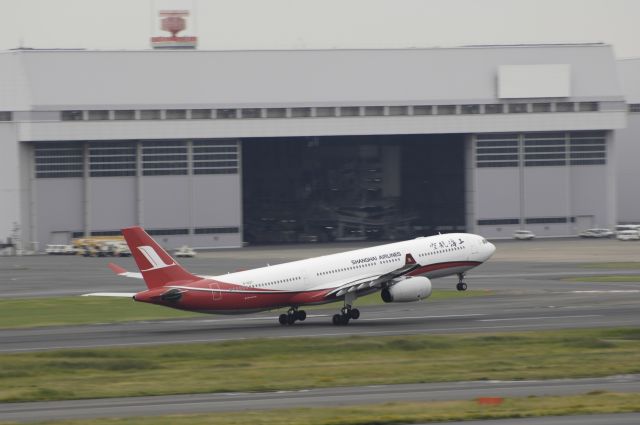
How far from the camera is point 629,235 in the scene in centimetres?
14212

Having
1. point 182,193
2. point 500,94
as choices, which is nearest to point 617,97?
point 500,94

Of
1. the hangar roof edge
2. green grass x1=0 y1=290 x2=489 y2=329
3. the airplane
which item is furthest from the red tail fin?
the hangar roof edge

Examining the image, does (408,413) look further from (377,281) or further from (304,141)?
(304,141)

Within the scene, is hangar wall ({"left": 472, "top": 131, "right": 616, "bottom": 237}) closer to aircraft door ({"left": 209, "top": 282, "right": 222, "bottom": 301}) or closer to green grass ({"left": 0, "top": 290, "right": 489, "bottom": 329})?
green grass ({"left": 0, "top": 290, "right": 489, "bottom": 329})

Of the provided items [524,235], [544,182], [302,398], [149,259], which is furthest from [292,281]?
[544,182]

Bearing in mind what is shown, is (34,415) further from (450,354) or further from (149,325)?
(149,325)

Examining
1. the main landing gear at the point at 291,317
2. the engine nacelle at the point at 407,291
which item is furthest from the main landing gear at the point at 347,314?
the main landing gear at the point at 291,317

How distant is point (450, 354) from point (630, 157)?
132 m

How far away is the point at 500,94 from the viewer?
151 meters

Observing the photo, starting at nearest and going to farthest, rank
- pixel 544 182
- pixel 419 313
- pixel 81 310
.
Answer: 1. pixel 419 313
2. pixel 81 310
3. pixel 544 182

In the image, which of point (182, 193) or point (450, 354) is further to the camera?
point (182, 193)

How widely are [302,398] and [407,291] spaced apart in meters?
24.7

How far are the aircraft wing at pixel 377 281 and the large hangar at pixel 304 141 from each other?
8403cm

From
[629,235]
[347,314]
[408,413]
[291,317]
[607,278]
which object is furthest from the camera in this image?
[629,235]
